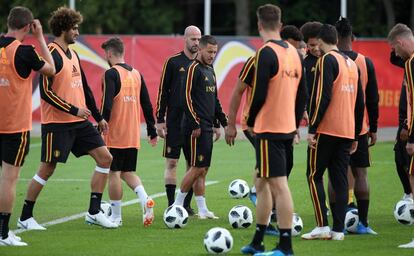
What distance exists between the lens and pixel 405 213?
41.2 ft

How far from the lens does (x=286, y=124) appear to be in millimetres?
10047

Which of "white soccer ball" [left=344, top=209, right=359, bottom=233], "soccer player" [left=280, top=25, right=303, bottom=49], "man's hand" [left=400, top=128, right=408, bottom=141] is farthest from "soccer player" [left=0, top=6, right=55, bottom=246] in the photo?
"man's hand" [left=400, top=128, right=408, bottom=141]

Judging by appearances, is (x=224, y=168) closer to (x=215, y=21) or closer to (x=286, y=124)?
(x=286, y=124)

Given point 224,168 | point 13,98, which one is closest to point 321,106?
point 13,98

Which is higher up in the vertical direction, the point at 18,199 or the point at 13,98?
the point at 13,98

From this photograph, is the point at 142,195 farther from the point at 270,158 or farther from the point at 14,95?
the point at 270,158

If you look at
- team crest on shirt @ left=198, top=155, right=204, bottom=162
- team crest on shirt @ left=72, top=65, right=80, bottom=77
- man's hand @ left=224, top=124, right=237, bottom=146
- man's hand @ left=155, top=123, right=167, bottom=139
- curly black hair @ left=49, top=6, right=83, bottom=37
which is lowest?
team crest on shirt @ left=198, top=155, right=204, bottom=162

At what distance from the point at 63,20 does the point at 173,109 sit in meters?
2.37

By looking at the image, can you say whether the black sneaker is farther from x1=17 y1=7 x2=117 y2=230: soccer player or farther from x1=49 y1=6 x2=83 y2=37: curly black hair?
x1=49 y1=6 x2=83 y2=37: curly black hair

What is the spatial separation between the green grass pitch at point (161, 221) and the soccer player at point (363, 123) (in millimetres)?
363

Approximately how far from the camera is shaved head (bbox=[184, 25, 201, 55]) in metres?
13.6

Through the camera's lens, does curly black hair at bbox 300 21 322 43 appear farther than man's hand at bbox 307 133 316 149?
Yes

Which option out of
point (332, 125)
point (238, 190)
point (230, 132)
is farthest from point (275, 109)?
point (238, 190)

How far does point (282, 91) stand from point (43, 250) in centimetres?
288
